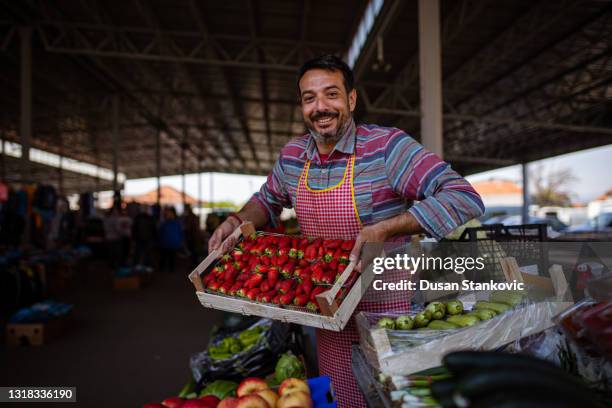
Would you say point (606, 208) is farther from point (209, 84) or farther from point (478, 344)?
point (478, 344)

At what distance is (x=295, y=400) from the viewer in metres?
1.49

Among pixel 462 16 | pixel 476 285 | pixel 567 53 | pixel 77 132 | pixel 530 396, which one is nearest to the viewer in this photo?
pixel 530 396

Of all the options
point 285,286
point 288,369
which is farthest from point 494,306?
point 288,369

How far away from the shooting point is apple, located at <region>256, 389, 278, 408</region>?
5.11 feet

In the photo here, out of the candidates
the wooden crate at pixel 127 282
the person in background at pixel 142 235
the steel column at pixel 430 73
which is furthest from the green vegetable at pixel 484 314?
the person in background at pixel 142 235

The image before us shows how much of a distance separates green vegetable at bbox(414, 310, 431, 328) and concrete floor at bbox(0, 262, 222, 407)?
3.03m

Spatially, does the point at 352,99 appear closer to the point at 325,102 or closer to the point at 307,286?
the point at 325,102

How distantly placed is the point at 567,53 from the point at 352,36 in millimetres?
5210

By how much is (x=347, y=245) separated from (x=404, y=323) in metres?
0.36

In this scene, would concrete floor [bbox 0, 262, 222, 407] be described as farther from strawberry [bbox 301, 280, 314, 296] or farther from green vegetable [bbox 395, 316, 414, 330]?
green vegetable [bbox 395, 316, 414, 330]

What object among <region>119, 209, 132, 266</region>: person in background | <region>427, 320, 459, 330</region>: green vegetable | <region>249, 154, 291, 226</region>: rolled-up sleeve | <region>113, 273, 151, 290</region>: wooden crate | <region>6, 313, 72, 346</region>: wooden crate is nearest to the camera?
<region>427, 320, 459, 330</region>: green vegetable

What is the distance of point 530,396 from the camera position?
27.8 inches

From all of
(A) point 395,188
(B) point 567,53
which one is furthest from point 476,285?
(B) point 567,53

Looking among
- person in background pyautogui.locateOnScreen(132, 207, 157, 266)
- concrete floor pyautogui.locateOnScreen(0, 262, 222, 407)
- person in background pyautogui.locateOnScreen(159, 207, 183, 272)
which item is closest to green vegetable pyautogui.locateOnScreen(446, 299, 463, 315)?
concrete floor pyautogui.locateOnScreen(0, 262, 222, 407)
